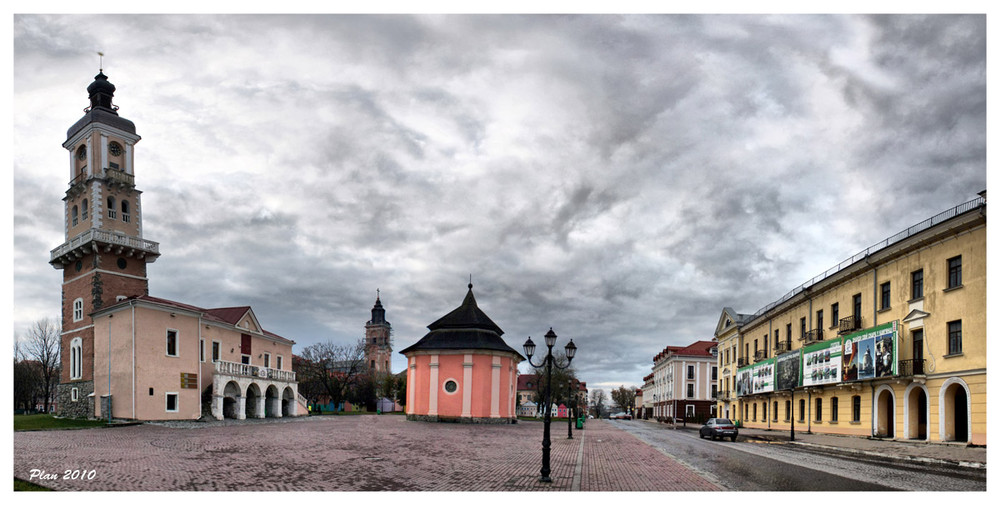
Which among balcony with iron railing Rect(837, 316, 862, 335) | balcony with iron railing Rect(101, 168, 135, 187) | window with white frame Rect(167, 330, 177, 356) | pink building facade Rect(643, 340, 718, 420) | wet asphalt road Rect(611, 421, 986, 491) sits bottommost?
pink building facade Rect(643, 340, 718, 420)

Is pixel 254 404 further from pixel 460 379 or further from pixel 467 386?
pixel 467 386

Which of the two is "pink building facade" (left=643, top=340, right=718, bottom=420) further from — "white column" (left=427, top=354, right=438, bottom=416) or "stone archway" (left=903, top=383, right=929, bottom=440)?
"stone archway" (left=903, top=383, right=929, bottom=440)

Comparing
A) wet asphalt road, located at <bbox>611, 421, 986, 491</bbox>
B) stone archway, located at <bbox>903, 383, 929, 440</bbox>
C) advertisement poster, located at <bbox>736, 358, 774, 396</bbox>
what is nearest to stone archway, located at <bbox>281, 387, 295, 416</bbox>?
advertisement poster, located at <bbox>736, 358, 774, 396</bbox>

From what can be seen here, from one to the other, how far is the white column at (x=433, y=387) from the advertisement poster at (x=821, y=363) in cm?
2746

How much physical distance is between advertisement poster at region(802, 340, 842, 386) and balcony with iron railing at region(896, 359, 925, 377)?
18.9ft

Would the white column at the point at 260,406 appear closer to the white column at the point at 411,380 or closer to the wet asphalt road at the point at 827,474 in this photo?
the white column at the point at 411,380

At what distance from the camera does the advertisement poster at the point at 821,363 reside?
32094 mm

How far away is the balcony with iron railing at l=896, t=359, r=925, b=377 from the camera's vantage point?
82.1 ft

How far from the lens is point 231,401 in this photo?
43656mm

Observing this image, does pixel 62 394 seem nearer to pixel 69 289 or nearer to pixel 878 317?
pixel 69 289

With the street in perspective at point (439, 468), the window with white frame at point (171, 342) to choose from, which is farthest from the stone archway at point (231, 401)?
the street in perspective at point (439, 468)

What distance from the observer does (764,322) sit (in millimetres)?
46812

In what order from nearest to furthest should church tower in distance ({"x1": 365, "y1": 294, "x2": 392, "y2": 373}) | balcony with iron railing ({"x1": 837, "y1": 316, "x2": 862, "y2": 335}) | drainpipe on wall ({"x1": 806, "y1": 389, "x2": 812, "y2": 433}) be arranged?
balcony with iron railing ({"x1": 837, "y1": 316, "x2": 862, "y2": 335}), drainpipe on wall ({"x1": 806, "y1": 389, "x2": 812, "y2": 433}), church tower in distance ({"x1": 365, "y1": 294, "x2": 392, "y2": 373})

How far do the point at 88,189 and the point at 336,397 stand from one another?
4075cm
